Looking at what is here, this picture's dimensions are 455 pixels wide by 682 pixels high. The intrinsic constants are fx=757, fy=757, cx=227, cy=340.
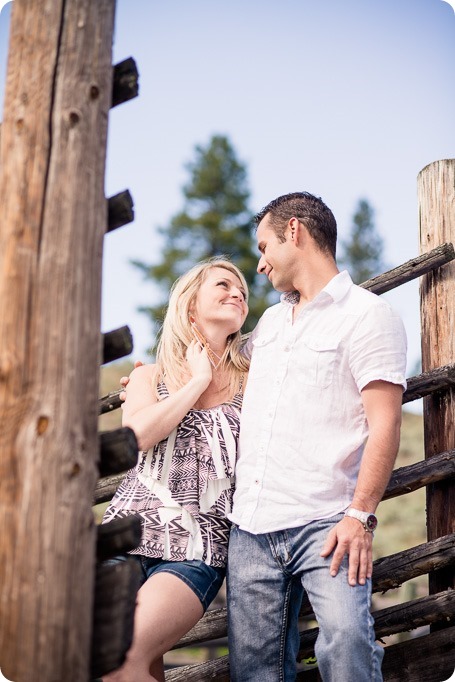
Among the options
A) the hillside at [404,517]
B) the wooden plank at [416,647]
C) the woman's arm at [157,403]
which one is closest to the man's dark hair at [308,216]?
the woman's arm at [157,403]

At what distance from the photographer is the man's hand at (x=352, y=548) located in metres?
2.95

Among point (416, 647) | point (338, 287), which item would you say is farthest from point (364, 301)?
point (416, 647)

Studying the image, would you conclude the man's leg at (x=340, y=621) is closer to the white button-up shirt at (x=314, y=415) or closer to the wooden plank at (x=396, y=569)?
Result: the white button-up shirt at (x=314, y=415)

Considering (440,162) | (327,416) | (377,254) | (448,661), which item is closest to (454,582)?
(448,661)

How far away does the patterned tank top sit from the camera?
3.21m

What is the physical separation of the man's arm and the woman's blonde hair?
2.60ft

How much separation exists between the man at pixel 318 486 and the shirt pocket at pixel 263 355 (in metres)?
0.03

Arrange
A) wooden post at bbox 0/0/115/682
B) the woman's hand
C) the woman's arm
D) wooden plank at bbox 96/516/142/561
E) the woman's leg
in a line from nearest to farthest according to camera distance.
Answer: wooden post at bbox 0/0/115/682, wooden plank at bbox 96/516/142/561, the woman's leg, the woman's arm, the woman's hand

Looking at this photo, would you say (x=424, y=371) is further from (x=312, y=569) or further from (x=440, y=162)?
(x=312, y=569)

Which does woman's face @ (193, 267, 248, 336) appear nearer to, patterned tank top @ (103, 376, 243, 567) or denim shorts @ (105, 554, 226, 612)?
patterned tank top @ (103, 376, 243, 567)

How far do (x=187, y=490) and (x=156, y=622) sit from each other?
0.60 metres

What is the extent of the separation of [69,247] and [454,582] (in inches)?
110

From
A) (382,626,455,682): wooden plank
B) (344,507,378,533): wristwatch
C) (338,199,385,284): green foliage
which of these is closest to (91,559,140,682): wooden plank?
(344,507,378,533): wristwatch

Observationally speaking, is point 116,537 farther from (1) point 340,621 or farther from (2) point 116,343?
(1) point 340,621
